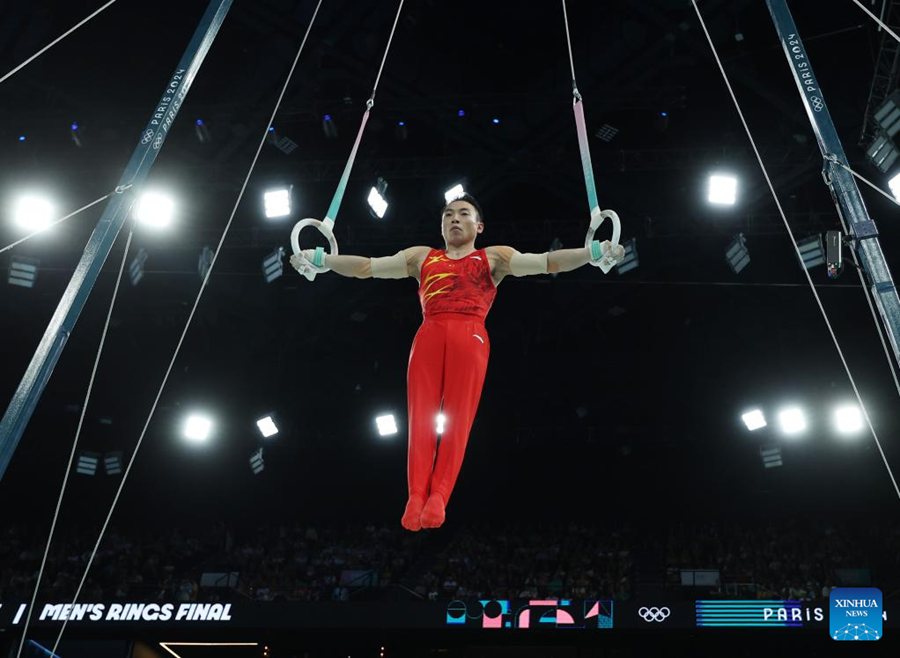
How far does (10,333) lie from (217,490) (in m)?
5.70

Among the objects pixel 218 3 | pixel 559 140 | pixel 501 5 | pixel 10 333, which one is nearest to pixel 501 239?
pixel 559 140

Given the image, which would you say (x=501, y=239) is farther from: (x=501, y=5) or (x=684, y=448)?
(x=684, y=448)

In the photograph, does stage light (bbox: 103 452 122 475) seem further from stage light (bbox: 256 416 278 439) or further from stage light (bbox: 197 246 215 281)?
stage light (bbox: 197 246 215 281)

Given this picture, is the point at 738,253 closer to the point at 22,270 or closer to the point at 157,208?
the point at 157,208

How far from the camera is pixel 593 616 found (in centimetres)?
1448

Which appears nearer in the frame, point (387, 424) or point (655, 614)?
point (655, 614)

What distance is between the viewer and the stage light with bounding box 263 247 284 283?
14.6m

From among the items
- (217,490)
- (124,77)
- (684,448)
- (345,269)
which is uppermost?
(124,77)

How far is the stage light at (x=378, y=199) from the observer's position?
1405cm

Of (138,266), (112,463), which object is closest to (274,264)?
(138,266)

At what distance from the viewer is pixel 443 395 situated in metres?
5.62

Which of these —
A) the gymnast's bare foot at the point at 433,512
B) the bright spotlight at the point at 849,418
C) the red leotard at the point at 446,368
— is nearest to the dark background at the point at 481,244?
the bright spotlight at the point at 849,418

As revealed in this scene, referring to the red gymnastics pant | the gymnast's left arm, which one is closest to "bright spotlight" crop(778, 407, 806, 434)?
the gymnast's left arm

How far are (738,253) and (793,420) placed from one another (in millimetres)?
4412
